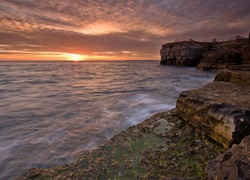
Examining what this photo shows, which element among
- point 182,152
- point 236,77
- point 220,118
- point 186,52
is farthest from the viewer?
point 186,52

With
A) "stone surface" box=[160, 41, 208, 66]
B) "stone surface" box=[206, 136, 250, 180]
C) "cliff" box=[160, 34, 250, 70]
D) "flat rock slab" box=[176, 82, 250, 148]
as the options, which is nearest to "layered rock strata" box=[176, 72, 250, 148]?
"flat rock slab" box=[176, 82, 250, 148]

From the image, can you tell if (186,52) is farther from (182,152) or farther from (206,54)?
(182,152)

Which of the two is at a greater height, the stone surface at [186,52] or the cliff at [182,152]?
the stone surface at [186,52]

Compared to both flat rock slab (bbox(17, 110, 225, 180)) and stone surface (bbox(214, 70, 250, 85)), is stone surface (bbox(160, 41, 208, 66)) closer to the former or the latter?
stone surface (bbox(214, 70, 250, 85))

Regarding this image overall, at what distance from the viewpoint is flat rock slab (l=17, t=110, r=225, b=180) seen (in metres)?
2.89

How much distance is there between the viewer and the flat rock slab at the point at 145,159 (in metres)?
2.89

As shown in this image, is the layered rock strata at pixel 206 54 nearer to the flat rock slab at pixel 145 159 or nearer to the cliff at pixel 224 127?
the cliff at pixel 224 127

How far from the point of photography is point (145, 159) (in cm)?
328

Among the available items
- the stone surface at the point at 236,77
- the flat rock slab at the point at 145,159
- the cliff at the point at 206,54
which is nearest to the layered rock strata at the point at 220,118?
the flat rock slab at the point at 145,159

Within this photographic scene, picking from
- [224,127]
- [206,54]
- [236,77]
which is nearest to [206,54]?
[206,54]

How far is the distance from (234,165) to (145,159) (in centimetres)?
173

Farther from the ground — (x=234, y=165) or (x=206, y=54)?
(x=206, y=54)

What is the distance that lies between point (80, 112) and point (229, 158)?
24.7 ft

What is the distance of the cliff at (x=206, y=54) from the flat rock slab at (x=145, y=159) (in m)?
29.4
